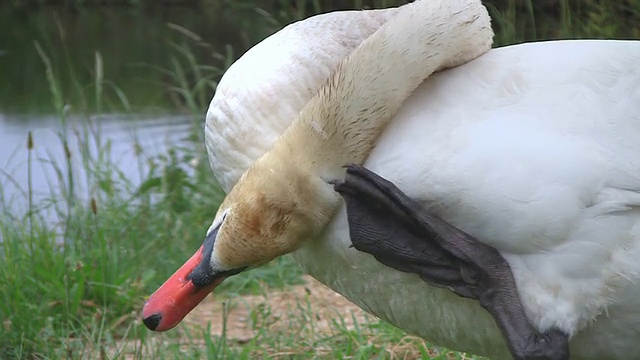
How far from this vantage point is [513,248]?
6.68ft

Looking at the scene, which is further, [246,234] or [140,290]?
[140,290]

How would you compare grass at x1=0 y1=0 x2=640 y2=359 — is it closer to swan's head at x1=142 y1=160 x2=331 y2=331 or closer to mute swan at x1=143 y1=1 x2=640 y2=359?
swan's head at x1=142 y1=160 x2=331 y2=331

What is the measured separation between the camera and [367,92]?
2.16 metres

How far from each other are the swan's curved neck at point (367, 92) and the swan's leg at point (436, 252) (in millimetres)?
77

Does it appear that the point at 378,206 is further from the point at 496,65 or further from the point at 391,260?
the point at 496,65

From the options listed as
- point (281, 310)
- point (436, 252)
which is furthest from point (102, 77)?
point (436, 252)

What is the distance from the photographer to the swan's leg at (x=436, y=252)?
2.04 metres

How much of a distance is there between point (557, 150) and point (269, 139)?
1.97 ft

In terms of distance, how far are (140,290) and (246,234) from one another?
1738mm

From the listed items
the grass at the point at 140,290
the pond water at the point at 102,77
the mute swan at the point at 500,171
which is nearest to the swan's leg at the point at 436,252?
the mute swan at the point at 500,171

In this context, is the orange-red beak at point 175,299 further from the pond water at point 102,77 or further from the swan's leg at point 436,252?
the pond water at point 102,77

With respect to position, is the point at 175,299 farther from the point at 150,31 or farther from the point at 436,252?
the point at 150,31

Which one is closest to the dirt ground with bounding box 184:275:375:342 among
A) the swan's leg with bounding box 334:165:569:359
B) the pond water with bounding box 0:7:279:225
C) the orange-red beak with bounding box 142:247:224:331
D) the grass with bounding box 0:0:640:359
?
the grass with bounding box 0:0:640:359

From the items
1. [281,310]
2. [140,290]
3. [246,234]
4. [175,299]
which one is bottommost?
[281,310]
